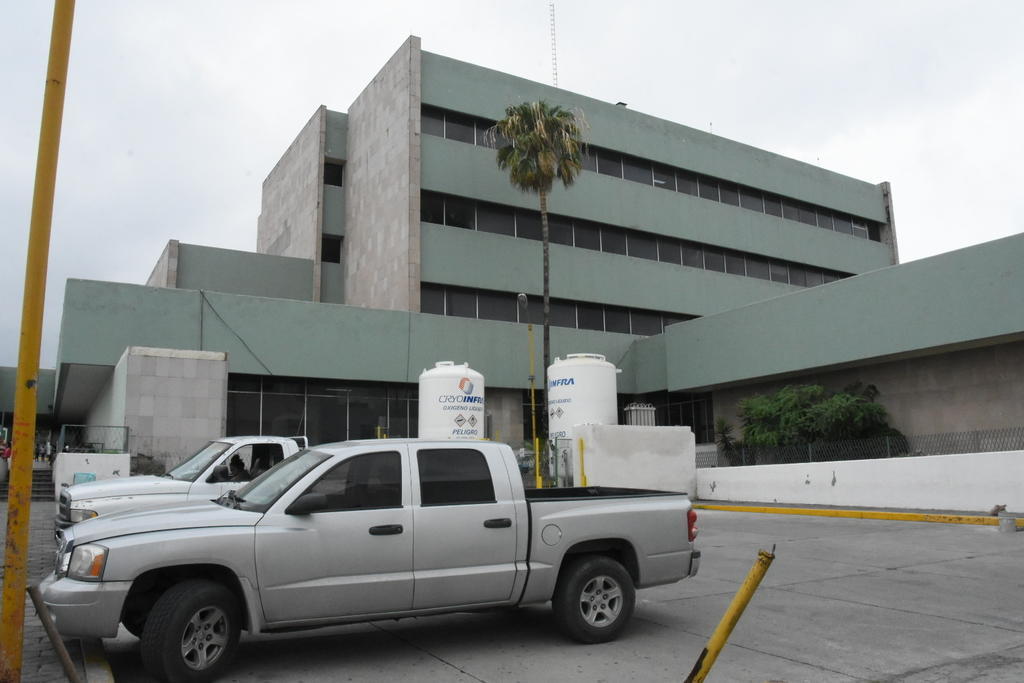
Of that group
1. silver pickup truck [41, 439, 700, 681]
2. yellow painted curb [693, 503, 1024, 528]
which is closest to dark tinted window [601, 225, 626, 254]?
yellow painted curb [693, 503, 1024, 528]

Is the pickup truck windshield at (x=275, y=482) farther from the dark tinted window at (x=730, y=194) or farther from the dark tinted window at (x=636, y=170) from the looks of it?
the dark tinted window at (x=730, y=194)

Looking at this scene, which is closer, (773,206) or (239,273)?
(239,273)

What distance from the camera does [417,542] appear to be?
6.46m

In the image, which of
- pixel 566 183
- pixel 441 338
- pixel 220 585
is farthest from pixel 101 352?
pixel 220 585

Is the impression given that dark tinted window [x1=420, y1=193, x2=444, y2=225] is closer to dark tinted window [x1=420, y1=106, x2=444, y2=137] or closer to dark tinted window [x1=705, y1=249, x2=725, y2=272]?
dark tinted window [x1=420, y1=106, x2=444, y2=137]

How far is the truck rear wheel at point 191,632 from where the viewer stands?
5.54 m

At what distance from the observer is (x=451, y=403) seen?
1113 inches

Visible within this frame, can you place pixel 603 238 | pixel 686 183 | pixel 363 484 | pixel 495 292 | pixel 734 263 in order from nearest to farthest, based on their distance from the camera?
pixel 363 484 → pixel 495 292 → pixel 603 238 → pixel 686 183 → pixel 734 263

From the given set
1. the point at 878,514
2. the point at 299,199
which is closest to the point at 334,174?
the point at 299,199

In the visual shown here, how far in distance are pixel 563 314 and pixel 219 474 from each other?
2621 centimetres

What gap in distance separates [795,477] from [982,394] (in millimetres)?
8013

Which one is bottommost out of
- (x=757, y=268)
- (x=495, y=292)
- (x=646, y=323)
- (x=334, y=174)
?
(x=646, y=323)

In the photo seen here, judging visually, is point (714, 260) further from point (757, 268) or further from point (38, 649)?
point (38, 649)

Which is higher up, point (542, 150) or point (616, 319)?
point (542, 150)
